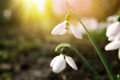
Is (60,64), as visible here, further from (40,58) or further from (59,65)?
(40,58)

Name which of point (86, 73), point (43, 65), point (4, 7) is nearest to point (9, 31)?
point (4, 7)

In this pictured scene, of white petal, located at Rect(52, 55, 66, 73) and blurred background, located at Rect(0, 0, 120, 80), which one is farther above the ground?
blurred background, located at Rect(0, 0, 120, 80)

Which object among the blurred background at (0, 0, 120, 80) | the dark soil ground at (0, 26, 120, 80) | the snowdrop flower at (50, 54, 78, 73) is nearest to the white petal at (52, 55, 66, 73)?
the snowdrop flower at (50, 54, 78, 73)

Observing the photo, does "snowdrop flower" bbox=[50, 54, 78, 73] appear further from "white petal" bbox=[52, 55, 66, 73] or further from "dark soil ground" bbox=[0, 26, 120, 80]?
"dark soil ground" bbox=[0, 26, 120, 80]

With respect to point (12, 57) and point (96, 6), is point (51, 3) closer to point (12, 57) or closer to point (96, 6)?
point (96, 6)

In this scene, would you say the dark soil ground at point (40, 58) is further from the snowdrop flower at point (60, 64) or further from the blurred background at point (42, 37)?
the snowdrop flower at point (60, 64)

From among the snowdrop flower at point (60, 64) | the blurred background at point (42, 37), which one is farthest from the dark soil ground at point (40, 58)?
the snowdrop flower at point (60, 64)

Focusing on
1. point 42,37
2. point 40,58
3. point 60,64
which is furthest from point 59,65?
point 42,37
